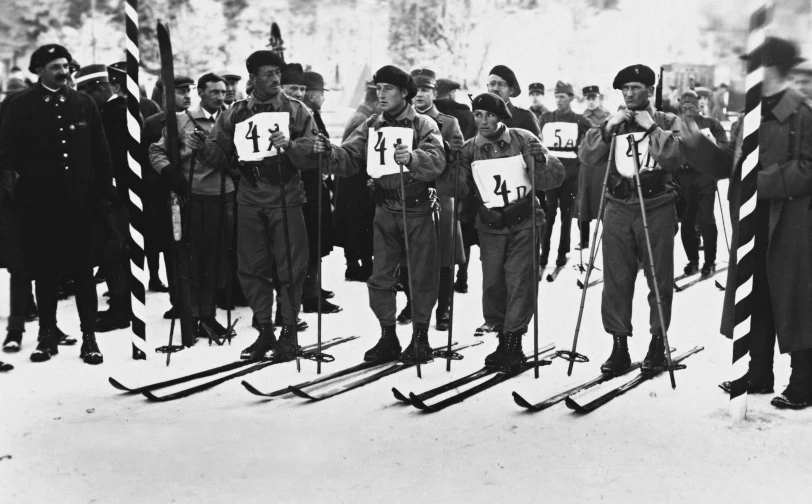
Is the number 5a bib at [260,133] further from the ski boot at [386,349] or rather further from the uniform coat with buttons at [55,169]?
the ski boot at [386,349]

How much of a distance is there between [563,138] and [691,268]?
2129 millimetres

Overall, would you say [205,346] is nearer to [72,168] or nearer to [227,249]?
[227,249]

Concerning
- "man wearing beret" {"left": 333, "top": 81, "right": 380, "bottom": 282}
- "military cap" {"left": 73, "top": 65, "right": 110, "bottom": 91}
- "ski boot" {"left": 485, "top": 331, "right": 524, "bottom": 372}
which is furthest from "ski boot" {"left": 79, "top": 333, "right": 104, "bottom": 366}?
"man wearing beret" {"left": 333, "top": 81, "right": 380, "bottom": 282}

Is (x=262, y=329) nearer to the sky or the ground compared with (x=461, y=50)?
nearer to the ground

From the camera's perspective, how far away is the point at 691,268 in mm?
11586

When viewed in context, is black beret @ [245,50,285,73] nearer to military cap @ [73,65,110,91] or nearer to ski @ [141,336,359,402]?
ski @ [141,336,359,402]

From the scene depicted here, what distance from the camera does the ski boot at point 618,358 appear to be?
722cm

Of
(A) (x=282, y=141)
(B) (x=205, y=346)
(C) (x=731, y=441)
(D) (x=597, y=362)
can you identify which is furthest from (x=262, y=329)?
(C) (x=731, y=441)

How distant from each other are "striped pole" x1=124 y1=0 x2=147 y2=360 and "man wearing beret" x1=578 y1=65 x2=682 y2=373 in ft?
11.4

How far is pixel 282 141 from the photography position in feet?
24.6

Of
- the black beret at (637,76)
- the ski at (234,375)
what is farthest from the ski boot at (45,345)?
the black beret at (637,76)

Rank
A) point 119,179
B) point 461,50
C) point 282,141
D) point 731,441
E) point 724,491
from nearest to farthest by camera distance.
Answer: point 724,491 → point 731,441 → point 282,141 → point 119,179 → point 461,50

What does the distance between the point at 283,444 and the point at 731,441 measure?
2.45 meters

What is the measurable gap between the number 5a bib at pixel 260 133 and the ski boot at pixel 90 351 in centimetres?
184
